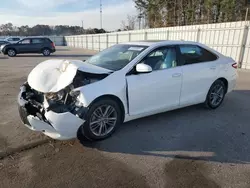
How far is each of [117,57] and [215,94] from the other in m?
2.46

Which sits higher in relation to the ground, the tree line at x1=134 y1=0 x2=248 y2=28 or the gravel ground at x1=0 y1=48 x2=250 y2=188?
the tree line at x1=134 y1=0 x2=248 y2=28

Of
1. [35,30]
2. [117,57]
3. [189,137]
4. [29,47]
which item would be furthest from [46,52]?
[35,30]

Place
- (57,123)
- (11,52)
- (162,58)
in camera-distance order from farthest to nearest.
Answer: (11,52) → (162,58) → (57,123)

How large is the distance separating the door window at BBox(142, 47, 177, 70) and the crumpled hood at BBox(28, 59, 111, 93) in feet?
2.81

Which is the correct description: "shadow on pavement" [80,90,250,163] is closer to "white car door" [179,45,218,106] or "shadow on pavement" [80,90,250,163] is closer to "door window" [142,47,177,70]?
"white car door" [179,45,218,106]

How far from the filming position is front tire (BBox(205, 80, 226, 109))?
468 centimetres

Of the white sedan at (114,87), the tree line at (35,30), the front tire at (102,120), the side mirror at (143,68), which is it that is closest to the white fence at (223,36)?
the white sedan at (114,87)

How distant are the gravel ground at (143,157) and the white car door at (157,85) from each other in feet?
1.36

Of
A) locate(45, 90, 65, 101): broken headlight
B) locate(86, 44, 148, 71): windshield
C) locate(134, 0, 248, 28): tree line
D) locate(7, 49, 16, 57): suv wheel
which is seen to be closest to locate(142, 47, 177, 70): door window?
locate(86, 44, 148, 71): windshield

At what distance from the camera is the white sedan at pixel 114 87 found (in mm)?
Answer: 2938

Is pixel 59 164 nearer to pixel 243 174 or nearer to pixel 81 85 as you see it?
pixel 81 85

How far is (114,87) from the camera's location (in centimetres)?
322

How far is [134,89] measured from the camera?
342 centimetres

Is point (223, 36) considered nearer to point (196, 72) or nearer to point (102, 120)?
point (196, 72)
